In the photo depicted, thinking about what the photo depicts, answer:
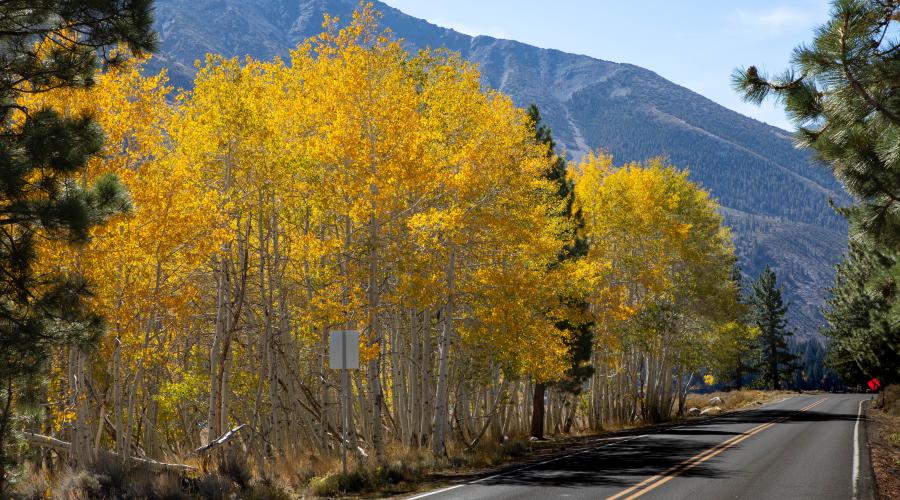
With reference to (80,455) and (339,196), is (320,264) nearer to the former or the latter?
(339,196)

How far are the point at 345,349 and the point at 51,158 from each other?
5.72m

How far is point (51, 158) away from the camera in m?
10.3

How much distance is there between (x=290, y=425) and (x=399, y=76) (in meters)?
10.9

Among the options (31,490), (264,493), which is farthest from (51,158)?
(264,493)

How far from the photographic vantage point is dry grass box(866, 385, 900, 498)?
47.4 ft

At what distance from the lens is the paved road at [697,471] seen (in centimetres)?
1292

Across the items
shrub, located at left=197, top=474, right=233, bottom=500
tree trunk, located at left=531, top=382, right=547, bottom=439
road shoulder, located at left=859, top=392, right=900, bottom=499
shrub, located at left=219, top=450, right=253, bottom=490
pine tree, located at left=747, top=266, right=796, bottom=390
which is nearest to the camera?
shrub, located at left=197, top=474, right=233, bottom=500

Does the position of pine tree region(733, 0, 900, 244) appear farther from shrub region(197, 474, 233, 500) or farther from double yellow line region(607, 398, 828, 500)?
shrub region(197, 474, 233, 500)

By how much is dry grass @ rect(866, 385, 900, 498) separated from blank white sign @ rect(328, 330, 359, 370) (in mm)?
9028

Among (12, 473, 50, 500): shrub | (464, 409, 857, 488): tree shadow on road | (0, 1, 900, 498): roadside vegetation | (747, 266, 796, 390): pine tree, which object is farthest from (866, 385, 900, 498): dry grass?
(747, 266, 796, 390): pine tree

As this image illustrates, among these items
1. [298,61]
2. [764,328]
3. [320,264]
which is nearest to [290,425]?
[320,264]

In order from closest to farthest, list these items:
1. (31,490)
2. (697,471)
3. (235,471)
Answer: (31,490) → (235,471) → (697,471)

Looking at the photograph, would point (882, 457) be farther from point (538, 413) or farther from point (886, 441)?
point (538, 413)

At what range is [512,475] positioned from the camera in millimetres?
15766
